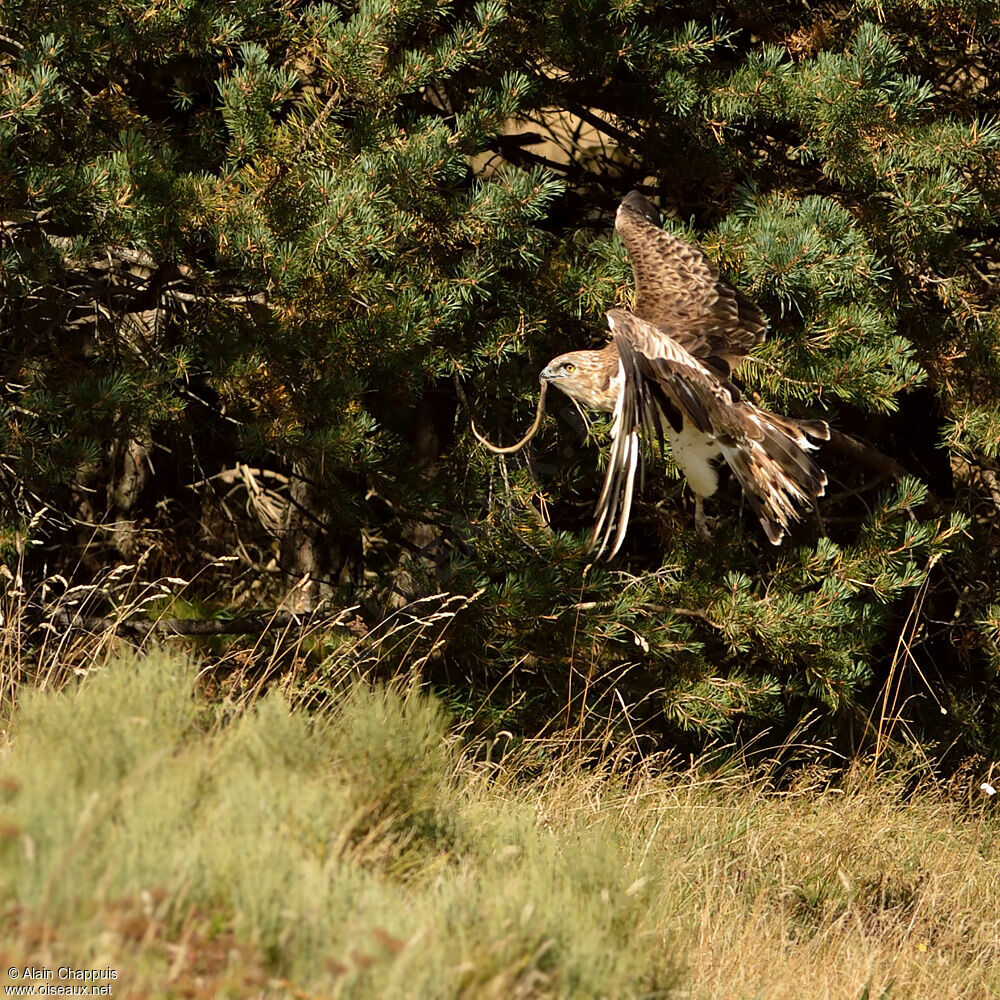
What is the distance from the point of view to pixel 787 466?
4773mm

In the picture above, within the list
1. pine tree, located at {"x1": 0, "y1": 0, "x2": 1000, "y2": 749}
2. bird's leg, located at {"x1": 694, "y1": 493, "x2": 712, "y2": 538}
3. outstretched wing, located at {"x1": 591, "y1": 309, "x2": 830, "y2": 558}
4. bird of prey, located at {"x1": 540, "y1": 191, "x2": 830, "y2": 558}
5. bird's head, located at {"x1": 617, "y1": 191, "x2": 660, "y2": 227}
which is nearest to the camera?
outstretched wing, located at {"x1": 591, "y1": 309, "x2": 830, "y2": 558}

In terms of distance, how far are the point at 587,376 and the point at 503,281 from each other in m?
0.65

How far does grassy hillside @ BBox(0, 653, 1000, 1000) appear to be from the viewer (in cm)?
242

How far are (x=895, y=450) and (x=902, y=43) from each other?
2.42 m

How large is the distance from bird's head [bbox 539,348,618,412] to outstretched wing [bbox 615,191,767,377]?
1.55 ft

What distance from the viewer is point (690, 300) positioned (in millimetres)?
5211

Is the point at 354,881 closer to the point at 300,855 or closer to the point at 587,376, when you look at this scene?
the point at 300,855

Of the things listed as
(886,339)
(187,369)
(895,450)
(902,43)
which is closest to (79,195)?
(187,369)

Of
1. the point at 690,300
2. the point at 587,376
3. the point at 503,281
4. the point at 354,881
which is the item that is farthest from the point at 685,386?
the point at 354,881

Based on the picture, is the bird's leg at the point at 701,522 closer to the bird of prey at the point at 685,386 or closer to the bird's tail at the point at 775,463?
the bird of prey at the point at 685,386

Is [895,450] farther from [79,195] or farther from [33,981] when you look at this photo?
[33,981]

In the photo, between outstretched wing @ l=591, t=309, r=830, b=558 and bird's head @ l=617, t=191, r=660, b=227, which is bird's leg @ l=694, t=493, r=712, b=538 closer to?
outstretched wing @ l=591, t=309, r=830, b=558

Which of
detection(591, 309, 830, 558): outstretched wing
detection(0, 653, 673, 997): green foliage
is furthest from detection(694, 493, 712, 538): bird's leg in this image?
detection(0, 653, 673, 997): green foliage

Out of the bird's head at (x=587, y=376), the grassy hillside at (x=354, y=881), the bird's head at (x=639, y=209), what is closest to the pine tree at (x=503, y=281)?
the bird's head at (x=639, y=209)
